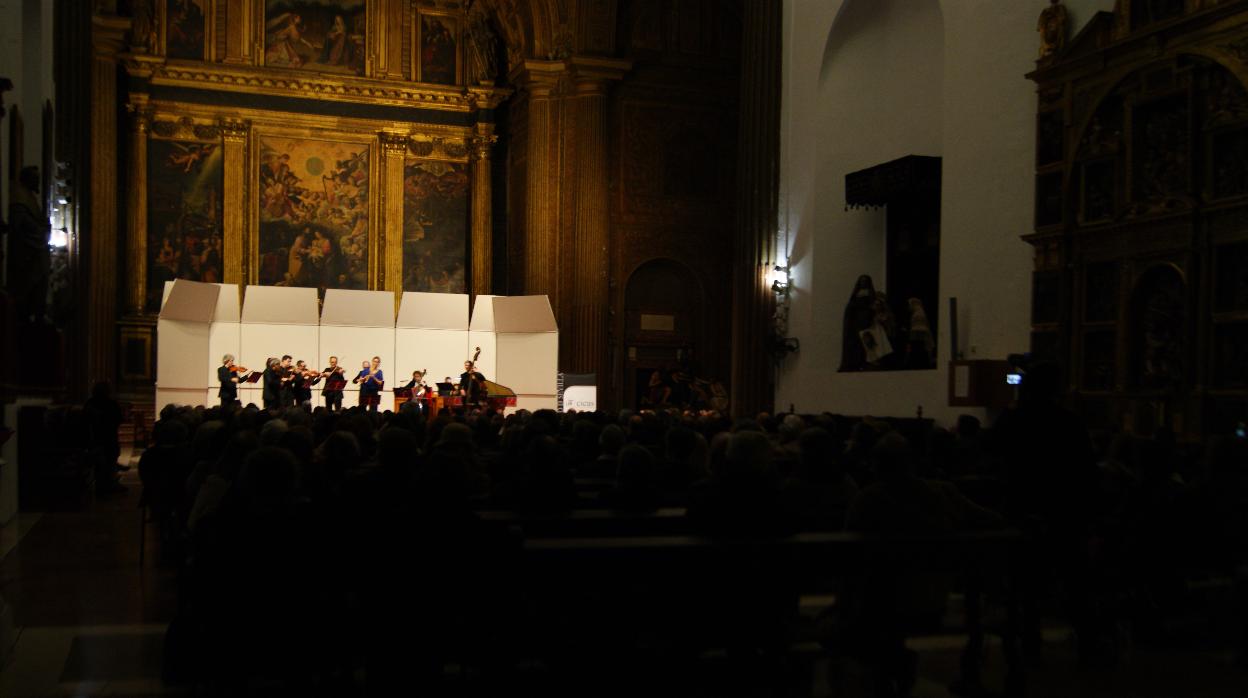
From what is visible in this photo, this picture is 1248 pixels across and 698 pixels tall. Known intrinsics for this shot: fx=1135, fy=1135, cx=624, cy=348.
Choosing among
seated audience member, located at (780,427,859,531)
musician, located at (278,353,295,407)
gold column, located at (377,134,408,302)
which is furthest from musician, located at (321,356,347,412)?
seated audience member, located at (780,427,859,531)

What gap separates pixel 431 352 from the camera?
936 inches

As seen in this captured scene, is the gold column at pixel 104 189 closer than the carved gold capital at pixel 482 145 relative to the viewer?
Yes

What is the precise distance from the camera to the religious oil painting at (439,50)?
28.3m

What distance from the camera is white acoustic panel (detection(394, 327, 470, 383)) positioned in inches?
931

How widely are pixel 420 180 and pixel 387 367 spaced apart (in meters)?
6.53

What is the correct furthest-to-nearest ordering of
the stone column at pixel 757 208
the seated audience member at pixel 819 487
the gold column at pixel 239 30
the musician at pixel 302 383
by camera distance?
the gold column at pixel 239 30
the musician at pixel 302 383
the stone column at pixel 757 208
the seated audience member at pixel 819 487

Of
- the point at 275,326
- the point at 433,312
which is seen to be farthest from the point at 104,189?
the point at 433,312

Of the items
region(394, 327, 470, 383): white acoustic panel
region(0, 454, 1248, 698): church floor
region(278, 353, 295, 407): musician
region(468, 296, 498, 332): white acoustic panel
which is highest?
region(468, 296, 498, 332): white acoustic panel

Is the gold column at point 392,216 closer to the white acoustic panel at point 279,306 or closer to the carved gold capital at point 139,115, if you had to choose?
the white acoustic panel at point 279,306

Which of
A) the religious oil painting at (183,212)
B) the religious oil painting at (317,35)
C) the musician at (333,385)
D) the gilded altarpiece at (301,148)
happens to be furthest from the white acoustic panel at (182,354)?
the religious oil painting at (317,35)

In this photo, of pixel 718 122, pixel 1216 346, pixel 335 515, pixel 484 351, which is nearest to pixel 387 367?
pixel 484 351

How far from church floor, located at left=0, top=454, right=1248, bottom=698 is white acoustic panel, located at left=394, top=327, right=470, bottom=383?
14625 mm

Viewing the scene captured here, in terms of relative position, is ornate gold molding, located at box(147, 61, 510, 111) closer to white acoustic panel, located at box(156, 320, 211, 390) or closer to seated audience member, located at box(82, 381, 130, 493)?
white acoustic panel, located at box(156, 320, 211, 390)

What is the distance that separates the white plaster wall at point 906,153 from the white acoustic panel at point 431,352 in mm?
7980
